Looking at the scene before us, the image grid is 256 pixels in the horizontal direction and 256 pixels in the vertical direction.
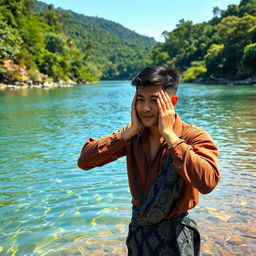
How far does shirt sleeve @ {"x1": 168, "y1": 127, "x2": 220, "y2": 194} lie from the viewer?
79.8 inches

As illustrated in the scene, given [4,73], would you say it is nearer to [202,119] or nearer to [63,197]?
[202,119]

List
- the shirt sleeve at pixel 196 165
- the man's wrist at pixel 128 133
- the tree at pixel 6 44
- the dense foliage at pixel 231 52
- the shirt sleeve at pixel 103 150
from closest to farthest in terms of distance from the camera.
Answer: the shirt sleeve at pixel 196 165, the man's wrist at pixel 128 133, the shirt sleeve at pixel 103 150, the tree at pixel 6 44, the dense foliage at pixel 231 52

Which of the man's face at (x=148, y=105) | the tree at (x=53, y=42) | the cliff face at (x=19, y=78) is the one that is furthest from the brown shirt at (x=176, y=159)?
the tree at (x=53, y=42)

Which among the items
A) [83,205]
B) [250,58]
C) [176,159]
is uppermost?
[250,58]

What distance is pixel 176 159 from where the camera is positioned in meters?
2.06

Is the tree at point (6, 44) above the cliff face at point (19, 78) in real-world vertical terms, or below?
above

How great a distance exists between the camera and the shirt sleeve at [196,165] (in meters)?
2.03

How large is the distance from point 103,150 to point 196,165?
2.48ft

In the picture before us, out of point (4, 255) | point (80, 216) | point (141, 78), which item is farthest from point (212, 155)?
point (80, 216)

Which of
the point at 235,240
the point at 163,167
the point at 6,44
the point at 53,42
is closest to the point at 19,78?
the point at 6,44

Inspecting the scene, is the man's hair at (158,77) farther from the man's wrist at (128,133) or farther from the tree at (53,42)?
the tree at (53,42)

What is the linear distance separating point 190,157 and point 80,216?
3664 mm

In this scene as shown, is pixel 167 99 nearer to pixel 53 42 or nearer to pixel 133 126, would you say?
pixel 133 126

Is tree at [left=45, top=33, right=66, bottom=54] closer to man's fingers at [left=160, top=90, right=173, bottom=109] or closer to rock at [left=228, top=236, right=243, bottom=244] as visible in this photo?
rock at [left=228, top=236, right=243, bottom=244]
